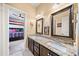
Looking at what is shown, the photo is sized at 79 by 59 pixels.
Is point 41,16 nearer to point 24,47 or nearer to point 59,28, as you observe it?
point 59,28

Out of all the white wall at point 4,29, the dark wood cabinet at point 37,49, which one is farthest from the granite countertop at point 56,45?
the white wall at point 4,29

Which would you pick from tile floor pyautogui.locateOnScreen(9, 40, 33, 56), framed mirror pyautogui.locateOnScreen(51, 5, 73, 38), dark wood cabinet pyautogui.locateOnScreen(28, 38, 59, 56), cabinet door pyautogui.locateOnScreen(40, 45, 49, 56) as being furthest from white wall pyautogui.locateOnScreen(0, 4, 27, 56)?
framed mirror pyautogui.locateOnScreen(51, 5, 73, 38)

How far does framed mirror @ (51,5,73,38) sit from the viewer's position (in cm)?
145

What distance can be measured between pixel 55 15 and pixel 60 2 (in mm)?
244

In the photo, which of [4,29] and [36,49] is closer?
[4,29]

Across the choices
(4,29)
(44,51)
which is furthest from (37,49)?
(4,29)

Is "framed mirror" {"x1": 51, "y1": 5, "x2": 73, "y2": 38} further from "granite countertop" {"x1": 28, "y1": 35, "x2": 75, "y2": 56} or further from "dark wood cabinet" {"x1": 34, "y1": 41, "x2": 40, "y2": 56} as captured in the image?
"dark wood cabinet" {"x1": 34, "y1": 41, "x2": 40, "y2": 56}

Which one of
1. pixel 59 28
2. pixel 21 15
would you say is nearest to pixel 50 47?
pixel 59 28

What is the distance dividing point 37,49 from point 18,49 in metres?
0.27

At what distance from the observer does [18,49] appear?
4.56ft

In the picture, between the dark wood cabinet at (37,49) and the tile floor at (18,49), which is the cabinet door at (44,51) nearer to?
the dark wood cabinet at (37,49)

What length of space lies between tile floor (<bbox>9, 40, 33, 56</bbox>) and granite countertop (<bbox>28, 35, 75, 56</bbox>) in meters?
0.18

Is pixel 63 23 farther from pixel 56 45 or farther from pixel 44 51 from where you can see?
pixel 44 51

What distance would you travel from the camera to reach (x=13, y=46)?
1.36m
